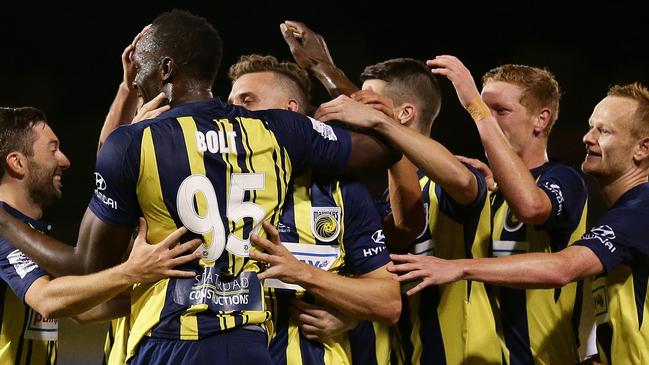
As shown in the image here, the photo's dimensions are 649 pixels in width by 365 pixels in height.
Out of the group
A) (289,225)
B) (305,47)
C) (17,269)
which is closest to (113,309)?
(17,269)

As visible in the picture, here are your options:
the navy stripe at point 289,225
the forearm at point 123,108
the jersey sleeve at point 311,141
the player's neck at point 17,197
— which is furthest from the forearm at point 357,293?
the player's neck at point 17,197

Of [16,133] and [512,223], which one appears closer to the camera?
[512,223]

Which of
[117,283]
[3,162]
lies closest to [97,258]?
[117,283]

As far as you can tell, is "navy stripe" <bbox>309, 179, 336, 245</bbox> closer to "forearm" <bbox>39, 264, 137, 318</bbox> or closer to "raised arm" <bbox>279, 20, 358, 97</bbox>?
"raised arm" <bbox>279, 20, 358, 97</bbox>

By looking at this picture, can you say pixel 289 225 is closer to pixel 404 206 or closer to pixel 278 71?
pixel 404 206

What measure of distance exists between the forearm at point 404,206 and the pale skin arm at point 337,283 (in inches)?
17.1

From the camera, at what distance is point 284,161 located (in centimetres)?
247

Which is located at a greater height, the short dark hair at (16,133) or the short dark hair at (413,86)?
the short dark hair at (413,86)

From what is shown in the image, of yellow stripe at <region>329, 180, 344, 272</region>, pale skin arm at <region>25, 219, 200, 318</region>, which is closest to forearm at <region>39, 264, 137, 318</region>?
pale skin arm at <region>25, 219, 200, 318</region>

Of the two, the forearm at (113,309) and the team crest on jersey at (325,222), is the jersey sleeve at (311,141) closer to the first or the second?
the team crest on jersey at (325,222)

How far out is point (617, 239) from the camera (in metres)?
2.91

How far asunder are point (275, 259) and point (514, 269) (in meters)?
0.85

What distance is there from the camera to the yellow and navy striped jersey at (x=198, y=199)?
7.56ft

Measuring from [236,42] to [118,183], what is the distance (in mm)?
5288
